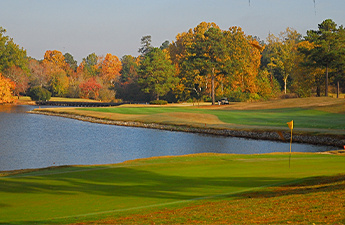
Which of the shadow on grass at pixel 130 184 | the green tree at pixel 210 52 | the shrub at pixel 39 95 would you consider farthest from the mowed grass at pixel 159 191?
the shrub at pixel 39 95

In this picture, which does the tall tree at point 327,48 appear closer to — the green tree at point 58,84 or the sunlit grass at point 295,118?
the sunlit grass at point 295,118

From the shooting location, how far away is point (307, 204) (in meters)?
10.9

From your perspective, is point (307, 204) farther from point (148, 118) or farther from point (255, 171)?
point (148, 118)

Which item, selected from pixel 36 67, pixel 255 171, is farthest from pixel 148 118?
pixel 36 67

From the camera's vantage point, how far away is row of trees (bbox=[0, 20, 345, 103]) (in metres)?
81.3

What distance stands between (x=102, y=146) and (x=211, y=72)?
54312 millimetres

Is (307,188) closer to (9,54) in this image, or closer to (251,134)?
(251,134)

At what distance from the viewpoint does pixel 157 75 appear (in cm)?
10762

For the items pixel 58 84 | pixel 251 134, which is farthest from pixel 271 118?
pixel 58 84

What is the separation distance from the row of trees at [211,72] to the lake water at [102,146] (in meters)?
39.1

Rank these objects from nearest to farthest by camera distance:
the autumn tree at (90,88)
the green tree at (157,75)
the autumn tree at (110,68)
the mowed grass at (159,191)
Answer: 1. the mowed grass at (159,191)
2. the green tree at (157,75)
3. the autumn tree at (90,88)
4. the autumn tree at (110,68)

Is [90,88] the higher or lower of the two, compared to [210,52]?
lower

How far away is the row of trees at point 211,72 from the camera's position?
81.3 meters

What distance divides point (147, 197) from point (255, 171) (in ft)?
21.1
